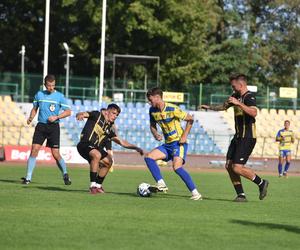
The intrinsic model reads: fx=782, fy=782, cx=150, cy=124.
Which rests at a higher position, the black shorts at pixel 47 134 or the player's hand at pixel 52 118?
the player's hand at pixel 52 118

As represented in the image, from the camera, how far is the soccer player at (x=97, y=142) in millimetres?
13742

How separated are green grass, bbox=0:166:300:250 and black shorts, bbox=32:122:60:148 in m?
2.08

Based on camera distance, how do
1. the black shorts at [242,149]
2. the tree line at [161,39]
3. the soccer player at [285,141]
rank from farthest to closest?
1. the tree line at [161,39]
2. the soccer player at [285,141]
3. the black shorts at [242,149]

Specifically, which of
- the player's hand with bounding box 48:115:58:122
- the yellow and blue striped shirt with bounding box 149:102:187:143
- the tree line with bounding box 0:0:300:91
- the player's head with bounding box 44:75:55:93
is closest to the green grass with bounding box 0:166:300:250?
the yellow and blue striped shirt with bounding box 149:102:187:143

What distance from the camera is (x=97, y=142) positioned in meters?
13.9

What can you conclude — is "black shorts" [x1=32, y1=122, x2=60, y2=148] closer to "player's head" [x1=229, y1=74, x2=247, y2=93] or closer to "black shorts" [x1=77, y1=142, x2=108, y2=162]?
"black shorts" [x1=77, y1=142, x2=108, y2=162]

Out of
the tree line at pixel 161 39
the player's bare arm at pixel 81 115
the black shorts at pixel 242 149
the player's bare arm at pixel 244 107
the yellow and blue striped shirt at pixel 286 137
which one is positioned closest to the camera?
the player's bare arm at pixel 244 107

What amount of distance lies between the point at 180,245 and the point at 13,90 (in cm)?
3257

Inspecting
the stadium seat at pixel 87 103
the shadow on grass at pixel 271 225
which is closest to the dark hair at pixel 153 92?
the shadow on grass at pixel 271 225

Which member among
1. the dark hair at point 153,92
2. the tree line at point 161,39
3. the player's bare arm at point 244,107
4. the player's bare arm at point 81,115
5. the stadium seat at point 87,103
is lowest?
the stadium seat at point 87,103

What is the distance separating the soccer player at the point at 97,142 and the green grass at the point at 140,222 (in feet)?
1.44

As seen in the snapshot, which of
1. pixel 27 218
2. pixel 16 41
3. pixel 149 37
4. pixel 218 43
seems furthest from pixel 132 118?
pixel 27 218

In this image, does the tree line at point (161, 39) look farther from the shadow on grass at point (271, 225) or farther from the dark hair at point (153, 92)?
the shadow on grass at point (271, 225)

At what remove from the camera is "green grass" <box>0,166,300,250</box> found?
26.0ft
